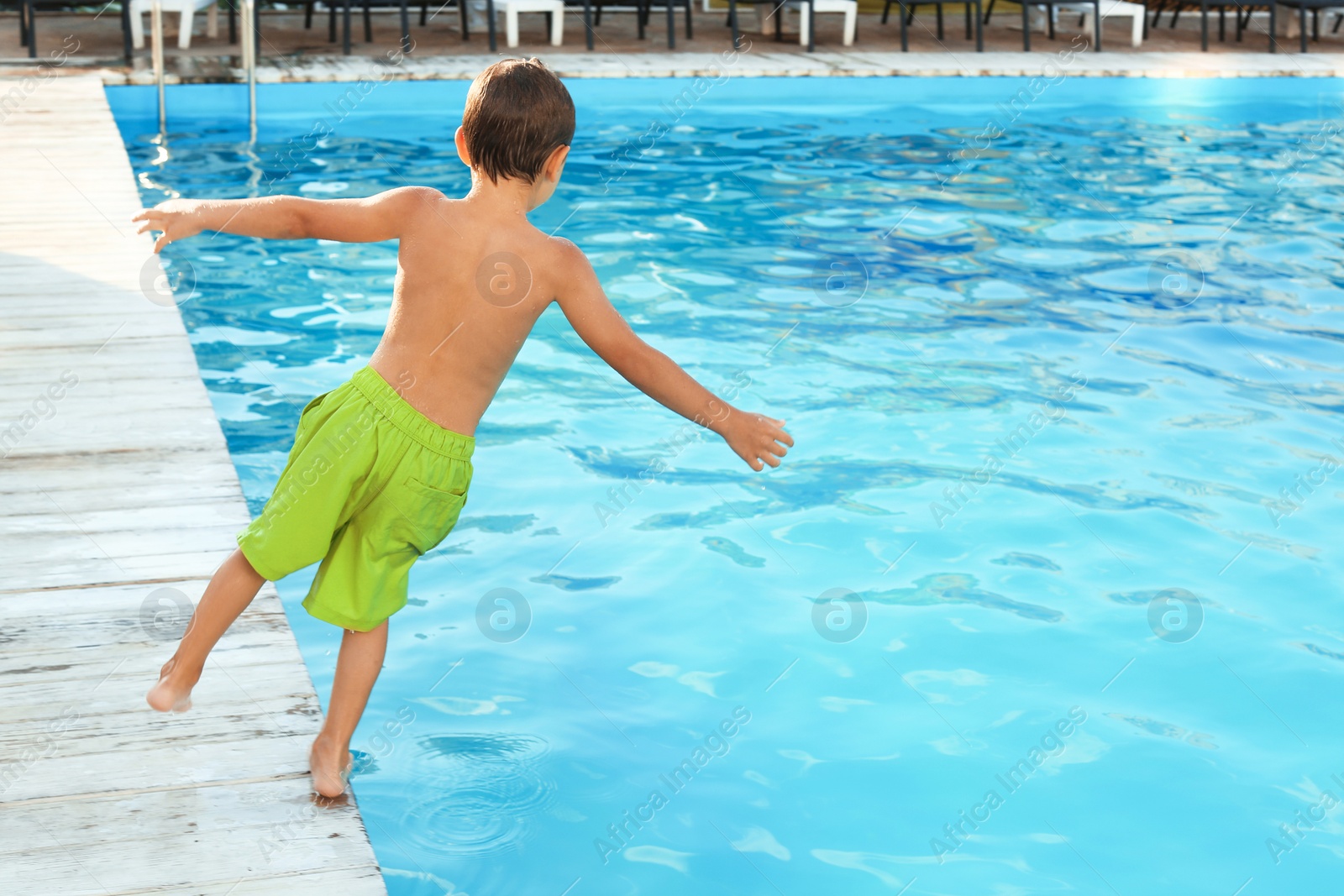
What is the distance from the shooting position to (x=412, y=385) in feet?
6.70

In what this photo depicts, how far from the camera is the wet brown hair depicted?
1931mm

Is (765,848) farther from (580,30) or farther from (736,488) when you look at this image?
(580,30)

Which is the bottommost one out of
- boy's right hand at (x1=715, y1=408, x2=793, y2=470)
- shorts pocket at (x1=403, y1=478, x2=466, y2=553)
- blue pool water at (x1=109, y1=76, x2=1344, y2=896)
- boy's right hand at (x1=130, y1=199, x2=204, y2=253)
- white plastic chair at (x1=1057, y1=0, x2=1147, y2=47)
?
blue pool water at (x1=109, y1=76, x2=1344, y2=896)

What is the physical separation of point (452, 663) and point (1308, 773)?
2.12 m

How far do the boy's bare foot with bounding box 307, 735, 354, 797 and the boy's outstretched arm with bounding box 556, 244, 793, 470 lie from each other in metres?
0.79

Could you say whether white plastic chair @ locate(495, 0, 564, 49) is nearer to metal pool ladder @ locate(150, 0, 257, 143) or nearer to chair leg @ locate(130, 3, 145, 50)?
chair leg @ locate(130, 3, 145, 50)

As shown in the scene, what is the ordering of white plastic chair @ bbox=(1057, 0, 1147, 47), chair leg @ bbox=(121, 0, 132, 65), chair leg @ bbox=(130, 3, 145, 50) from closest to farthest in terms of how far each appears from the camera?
chair leg @ bbox=(121, 0, 132, 65) < chair leg @ bbox=(130, 3, 145, 50) < white plastic chair @ bbox=(1057, 0, 1147, 47)

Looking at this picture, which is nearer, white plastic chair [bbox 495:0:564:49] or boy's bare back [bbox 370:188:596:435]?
boy's bare back [bbox 370:188:596:435]

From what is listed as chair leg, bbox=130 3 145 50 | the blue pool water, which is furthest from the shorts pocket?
chair leg, bbox=130 3 145 50

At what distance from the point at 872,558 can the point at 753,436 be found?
1.96 meters

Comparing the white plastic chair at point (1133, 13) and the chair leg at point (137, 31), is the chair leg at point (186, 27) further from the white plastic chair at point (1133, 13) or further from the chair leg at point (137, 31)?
the white plastic chair at point (1133, 13)

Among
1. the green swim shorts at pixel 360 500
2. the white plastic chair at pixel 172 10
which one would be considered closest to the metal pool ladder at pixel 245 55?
the white plastic chair at pixel 172 10

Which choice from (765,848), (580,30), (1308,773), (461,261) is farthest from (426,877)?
(580,30)

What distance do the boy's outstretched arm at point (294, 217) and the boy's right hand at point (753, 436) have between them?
60 centimetres
